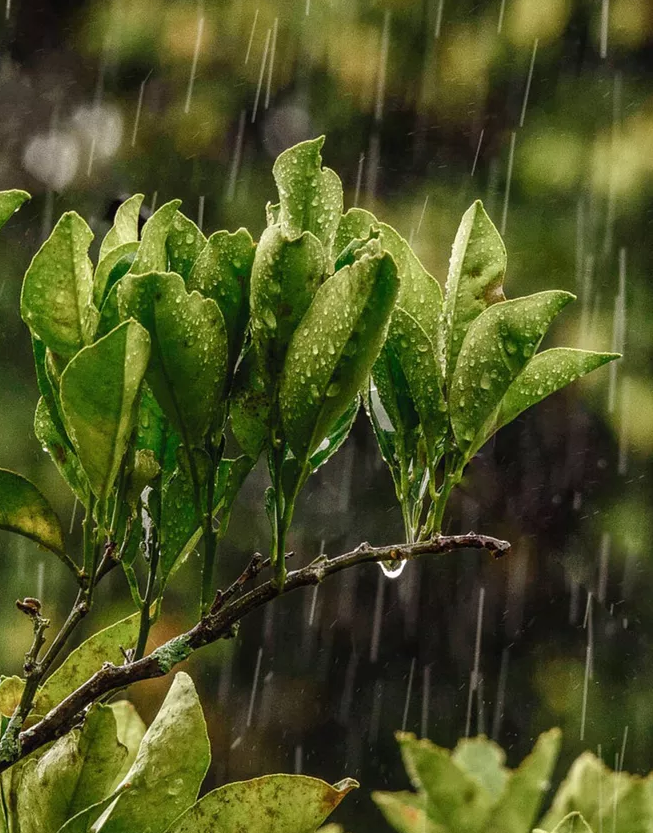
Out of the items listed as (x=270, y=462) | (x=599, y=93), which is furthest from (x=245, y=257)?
(x=599, y=93)

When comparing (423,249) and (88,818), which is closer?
(88,818)

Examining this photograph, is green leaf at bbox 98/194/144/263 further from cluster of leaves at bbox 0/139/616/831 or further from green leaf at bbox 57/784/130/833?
green leaf at bbox 57/784/130/833

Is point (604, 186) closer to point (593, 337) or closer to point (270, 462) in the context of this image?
point (593, 337)

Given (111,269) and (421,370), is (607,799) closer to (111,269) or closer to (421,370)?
(421,370)

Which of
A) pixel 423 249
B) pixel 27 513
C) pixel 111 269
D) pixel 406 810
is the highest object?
pixel 423 249

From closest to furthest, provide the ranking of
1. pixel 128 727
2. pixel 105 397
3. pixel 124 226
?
pixel 105 397
pixel 124 226
pixel 128 727

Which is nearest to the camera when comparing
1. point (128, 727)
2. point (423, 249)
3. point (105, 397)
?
point (105, 397)

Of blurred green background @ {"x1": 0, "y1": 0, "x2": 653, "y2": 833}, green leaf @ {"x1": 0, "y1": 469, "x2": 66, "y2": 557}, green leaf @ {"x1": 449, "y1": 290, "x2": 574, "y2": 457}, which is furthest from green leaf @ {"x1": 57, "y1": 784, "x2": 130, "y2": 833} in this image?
blurred green background @ {"x1": 0, "y1": 0, "x2": 653, "y2": 833}

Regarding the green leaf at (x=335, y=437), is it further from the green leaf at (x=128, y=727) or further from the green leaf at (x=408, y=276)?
the green leaf at (x=128, y=727)

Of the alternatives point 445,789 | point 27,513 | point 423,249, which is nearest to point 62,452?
point 27,513
